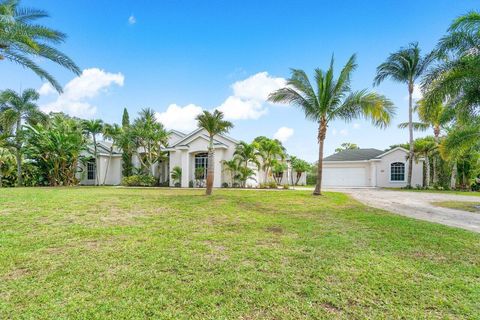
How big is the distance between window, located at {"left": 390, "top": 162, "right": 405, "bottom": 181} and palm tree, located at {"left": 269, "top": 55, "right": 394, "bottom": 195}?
14487 millimetres

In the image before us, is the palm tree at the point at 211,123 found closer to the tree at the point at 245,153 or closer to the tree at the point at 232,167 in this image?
the tree at the point at 245,153

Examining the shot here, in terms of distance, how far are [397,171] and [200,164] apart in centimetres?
2054

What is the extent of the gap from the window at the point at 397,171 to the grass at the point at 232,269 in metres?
22.5

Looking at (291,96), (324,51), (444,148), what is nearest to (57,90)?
(291,96)

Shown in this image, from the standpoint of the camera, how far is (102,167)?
27922 mm

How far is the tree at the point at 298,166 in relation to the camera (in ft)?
110

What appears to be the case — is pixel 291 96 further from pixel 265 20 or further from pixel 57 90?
pixel 57 90

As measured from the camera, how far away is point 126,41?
49.7 ft

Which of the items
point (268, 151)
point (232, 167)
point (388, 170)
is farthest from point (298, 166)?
point (232, 167)

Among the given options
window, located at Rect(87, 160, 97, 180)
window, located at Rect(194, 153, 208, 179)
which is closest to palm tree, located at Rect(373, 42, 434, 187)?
window, located at Rect(194, 153, 208, 179)

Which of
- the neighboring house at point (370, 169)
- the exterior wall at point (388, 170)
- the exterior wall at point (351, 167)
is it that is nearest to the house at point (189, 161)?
the exterior wall at point (351, 167)

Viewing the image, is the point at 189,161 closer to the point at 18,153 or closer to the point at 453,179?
the point at 18,153

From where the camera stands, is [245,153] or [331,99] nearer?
[331,99]

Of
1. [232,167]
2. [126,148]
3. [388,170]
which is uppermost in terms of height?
[126,148]
